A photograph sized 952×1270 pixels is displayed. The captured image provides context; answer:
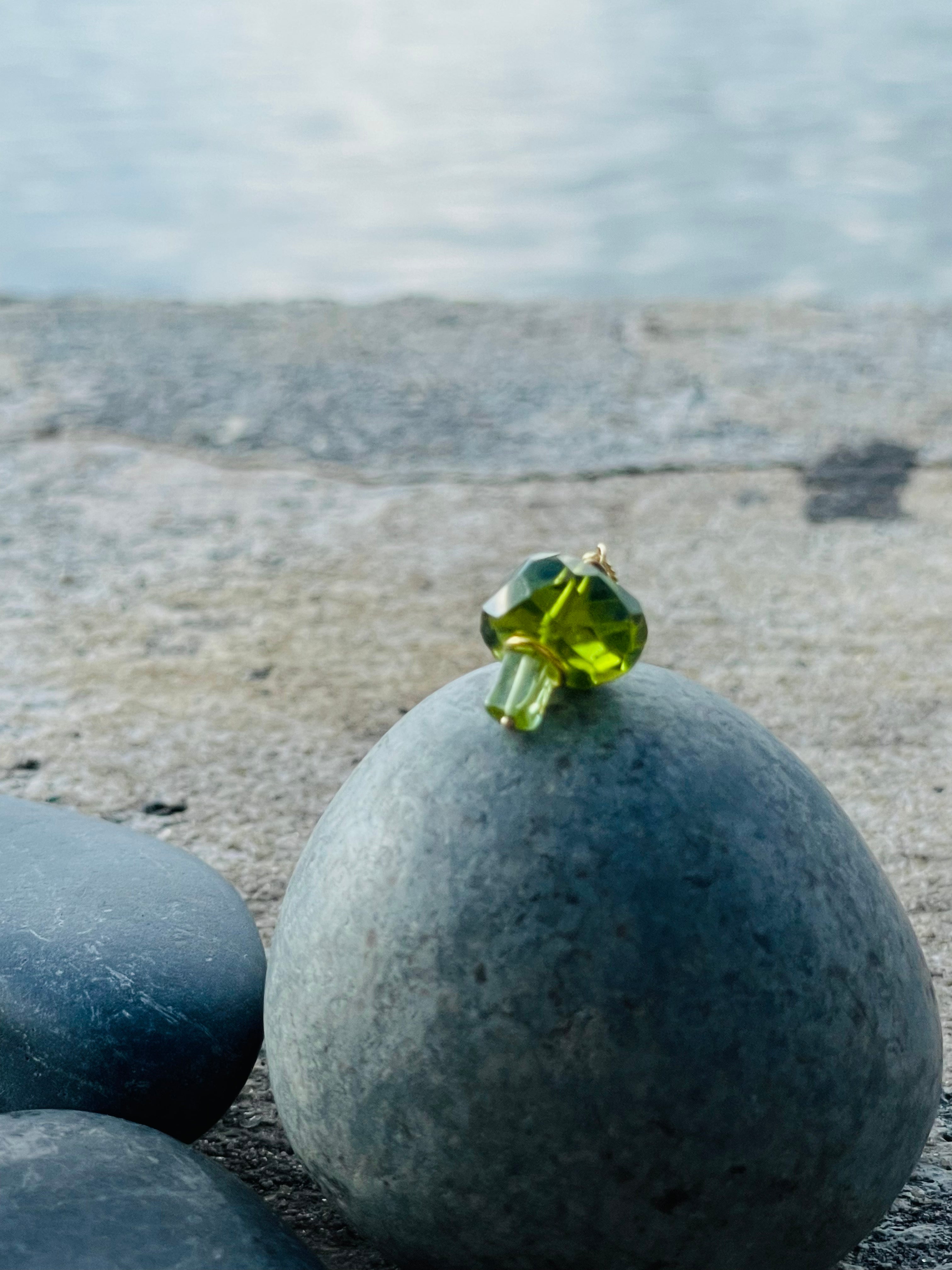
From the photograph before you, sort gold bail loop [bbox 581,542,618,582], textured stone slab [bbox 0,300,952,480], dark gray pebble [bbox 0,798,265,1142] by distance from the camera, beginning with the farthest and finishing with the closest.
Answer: textured stone slab [bbox 0,300,952,480], dark gray pebble [bbox 0,798,265,1142], gold bail loop [bbox 581,542,618,582]

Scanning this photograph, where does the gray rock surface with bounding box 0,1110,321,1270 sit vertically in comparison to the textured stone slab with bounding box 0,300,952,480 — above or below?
below

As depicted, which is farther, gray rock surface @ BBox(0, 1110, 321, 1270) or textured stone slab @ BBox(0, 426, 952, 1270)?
textured stone slab @ BBox(0, 426, 952, 1270)

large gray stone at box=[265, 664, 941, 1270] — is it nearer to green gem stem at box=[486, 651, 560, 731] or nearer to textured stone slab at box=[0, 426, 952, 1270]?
green gem stem at box=[486, 651, 560, 731]

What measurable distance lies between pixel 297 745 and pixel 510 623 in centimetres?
115

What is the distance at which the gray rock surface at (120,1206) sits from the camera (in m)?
1.01

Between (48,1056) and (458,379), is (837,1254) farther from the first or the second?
(458,379)

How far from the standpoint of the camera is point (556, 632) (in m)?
1.09

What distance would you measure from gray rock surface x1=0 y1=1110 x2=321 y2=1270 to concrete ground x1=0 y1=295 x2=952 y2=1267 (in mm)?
297

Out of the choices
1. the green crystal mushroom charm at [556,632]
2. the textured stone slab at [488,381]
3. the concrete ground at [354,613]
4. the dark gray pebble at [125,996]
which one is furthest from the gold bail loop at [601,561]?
Answer: the textured stone slab at [488,381]

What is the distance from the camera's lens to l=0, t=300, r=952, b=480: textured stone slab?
3186 millimetres

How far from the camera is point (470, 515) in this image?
2918mm

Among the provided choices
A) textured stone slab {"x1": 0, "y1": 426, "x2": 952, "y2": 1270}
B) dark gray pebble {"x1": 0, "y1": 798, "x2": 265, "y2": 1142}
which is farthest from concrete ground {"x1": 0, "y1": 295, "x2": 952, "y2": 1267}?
dark gray pebble {"x1": 0, "y1": 798, "x2": 265, "y2": 1142}

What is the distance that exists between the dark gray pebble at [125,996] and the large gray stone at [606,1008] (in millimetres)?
182

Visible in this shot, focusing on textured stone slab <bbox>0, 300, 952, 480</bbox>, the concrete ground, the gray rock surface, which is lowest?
the gray rock surface
